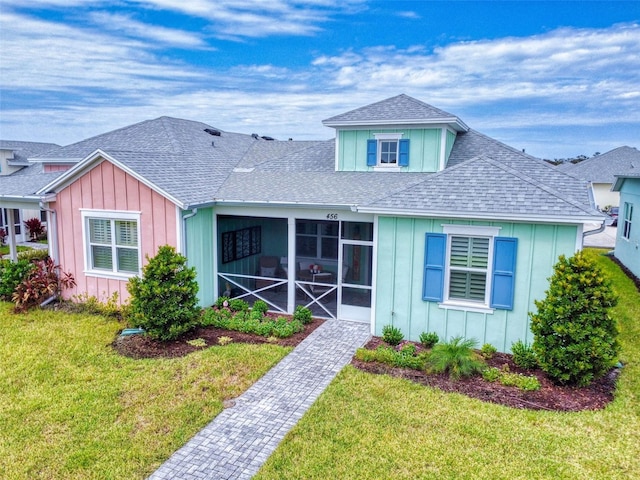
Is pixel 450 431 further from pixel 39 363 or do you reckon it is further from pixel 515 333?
pixel 39 363

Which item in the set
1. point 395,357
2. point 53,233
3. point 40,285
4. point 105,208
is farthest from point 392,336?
point 53,233

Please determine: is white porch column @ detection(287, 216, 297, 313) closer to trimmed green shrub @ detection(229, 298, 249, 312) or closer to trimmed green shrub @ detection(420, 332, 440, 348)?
trimmed green shrub @ detection(229, 298, 249, 312)

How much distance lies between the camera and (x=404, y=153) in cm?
1281

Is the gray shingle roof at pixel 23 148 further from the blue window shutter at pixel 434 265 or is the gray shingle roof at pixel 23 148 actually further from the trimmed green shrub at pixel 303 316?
the blue window shutter at pixel 434 265

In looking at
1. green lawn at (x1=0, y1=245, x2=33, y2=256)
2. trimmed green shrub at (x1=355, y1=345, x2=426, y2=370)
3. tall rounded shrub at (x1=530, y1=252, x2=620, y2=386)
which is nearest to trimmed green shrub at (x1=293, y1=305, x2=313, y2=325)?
trimmed green shrub at (x1=355, y1=345, x2=426, y2=370)

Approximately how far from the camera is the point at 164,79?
23438 millimetres

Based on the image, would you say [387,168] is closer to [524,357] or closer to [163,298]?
[524,357]

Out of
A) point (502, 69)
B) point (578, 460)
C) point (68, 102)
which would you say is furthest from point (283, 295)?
point (68, 102)

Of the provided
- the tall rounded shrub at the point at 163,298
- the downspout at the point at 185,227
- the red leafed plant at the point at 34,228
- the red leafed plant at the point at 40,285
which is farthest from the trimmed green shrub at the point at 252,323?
the red leafed plant at the point at 34,228

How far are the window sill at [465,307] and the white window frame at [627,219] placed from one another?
1314cm

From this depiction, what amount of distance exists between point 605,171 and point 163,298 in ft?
139

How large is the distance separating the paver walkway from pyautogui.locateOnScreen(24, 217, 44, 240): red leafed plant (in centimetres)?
2009

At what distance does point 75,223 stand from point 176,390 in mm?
6817

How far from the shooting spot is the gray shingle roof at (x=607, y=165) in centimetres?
3891
